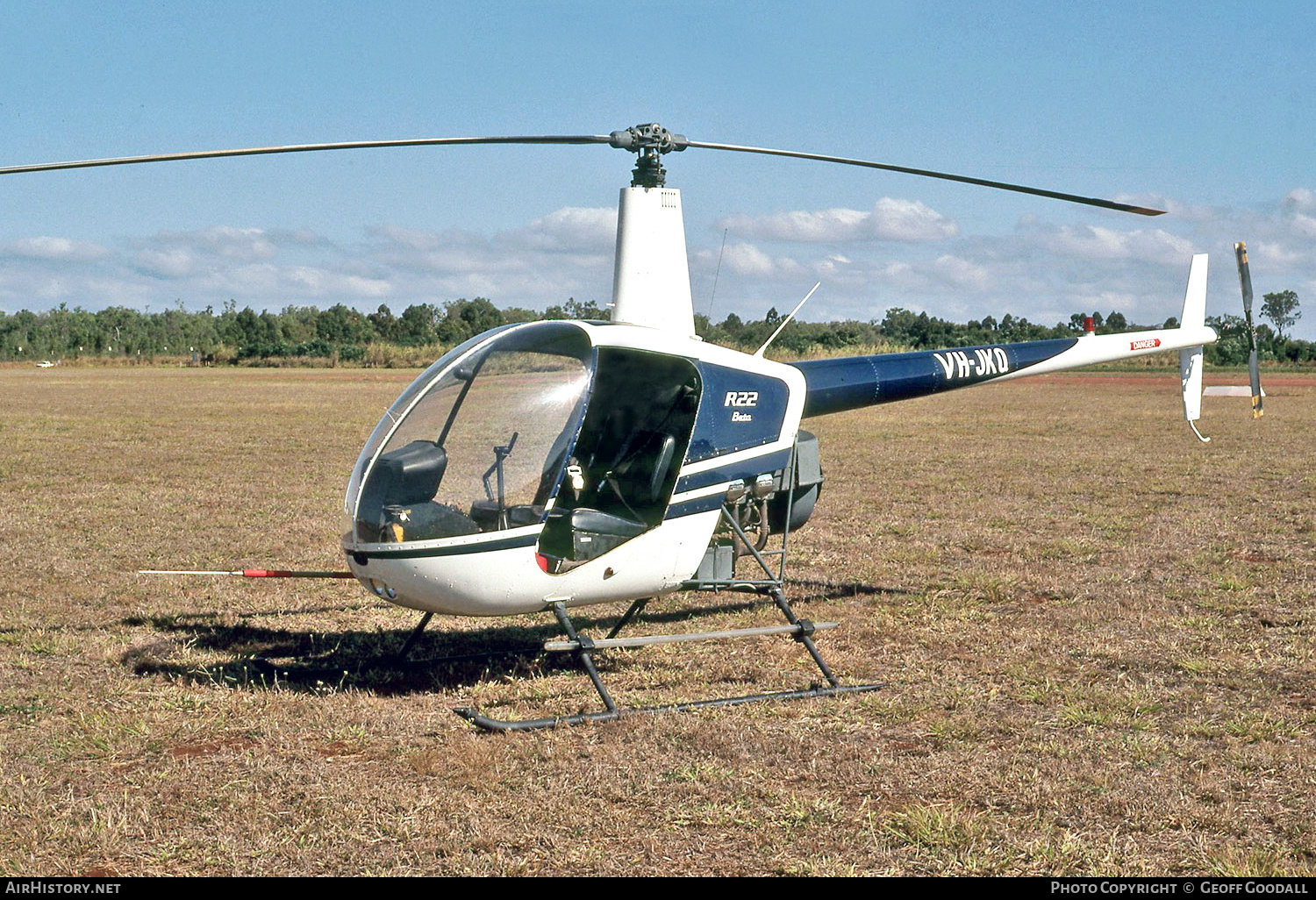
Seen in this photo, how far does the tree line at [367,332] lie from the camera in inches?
610

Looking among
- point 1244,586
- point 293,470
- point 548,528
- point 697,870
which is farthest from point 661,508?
A: point 293,470

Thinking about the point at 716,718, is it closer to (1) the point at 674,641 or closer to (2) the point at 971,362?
(1) the point at 674,641

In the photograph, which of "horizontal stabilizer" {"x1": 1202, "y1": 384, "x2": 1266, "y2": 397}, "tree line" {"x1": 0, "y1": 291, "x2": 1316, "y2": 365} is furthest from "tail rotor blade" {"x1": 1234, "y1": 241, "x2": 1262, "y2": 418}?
"horizontal stabilizer" {"x1": 1202, "y1": 384, "x2": 1266, "y2": 397}

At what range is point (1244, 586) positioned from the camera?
910 centimetres

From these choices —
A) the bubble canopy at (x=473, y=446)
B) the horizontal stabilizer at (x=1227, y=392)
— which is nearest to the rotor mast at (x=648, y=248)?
the bubble canopy at (x=473, y=446)

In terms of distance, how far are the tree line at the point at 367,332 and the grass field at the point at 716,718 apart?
7.20ft

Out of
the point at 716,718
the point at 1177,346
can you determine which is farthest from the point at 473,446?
the point at 1177,346

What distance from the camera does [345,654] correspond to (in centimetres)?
737

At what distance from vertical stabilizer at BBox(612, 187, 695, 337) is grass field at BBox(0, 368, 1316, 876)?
7.03 feet

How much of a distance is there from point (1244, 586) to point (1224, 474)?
800 cm

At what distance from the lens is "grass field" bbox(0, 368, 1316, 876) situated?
14.6ft

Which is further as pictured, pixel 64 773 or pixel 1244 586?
pixel 1244 586

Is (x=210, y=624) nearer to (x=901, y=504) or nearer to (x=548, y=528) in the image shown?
(x=548, y=528)

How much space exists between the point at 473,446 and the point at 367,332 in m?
81.7
